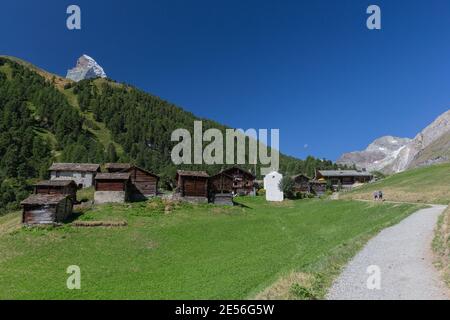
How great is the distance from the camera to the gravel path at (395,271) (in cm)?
1431

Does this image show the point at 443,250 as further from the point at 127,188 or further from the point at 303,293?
the point at 127,188

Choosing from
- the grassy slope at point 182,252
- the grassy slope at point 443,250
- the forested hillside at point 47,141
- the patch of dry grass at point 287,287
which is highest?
the forested hillside at point 47,141

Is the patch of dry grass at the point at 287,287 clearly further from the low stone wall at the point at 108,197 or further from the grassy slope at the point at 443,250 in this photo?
the low stone wall at the point at 108,197

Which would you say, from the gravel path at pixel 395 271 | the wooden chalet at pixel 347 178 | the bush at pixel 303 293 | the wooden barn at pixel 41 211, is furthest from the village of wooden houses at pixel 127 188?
the bush at pixel 303 293

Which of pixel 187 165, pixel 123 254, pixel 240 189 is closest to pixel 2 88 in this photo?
pixel 187 165

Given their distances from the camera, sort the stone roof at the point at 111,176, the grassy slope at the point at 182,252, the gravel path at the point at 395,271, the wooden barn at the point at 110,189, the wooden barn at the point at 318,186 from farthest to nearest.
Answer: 1. the wooden barn at the point at 318,186
2. the wooden barn at the point at 110,189
3. the stone roof at the point at 111,176
4. the grassy slope at the point at 182,252
5. the gravel path at the point at 395,271

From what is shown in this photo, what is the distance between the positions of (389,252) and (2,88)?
21249 centimetres

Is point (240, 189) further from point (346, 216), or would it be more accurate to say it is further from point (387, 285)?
point (387, 285)

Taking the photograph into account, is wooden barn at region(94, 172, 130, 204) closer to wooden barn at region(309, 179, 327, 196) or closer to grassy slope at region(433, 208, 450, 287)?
grassy slope at region(433, 208, 450, 287)

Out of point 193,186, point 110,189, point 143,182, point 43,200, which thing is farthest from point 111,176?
point 193,186

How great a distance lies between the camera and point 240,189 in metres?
99.0

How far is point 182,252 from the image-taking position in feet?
111

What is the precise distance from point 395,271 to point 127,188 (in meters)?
51.3
